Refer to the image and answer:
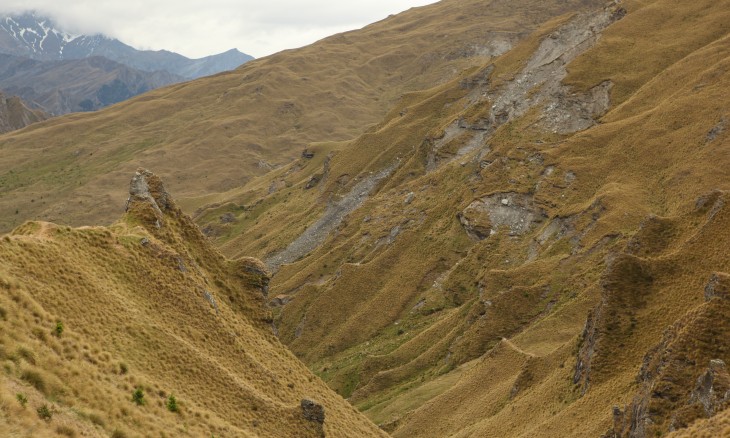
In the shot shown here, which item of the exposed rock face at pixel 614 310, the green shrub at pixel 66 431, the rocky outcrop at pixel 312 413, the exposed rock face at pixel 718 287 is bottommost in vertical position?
the exposed rock face at pixel 614 310

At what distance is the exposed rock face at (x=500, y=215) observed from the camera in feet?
311

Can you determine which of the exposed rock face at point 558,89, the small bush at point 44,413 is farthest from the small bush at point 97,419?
the exposed rock face at point 558,89

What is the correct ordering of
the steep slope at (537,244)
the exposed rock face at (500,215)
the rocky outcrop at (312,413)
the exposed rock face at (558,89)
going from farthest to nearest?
the exposed rock face at (558,89) → the exposed rock face at (500,215) → the steep slope at (537,244) → the rocky outcrop at (312,413)

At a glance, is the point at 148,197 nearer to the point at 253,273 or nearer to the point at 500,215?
the point at 253,273

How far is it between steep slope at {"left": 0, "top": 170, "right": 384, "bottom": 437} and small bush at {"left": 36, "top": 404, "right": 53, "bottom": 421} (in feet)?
0.30

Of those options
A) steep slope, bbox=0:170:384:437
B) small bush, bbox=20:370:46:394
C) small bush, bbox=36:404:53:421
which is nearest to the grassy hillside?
steep slope, bbox=0:170:384:437

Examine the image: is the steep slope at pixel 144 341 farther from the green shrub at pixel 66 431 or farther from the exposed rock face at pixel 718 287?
the exposed rock face at pixel 718 287

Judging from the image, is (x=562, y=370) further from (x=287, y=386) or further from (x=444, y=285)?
(x=444, y=285)

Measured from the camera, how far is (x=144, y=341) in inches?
1468

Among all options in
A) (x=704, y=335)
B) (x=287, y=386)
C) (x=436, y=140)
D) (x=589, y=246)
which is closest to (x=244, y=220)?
(x=436, y=140)

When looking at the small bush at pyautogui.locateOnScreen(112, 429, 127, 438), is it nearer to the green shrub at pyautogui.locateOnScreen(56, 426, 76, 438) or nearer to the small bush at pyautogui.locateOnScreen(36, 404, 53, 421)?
the green shrub at pyautogui.locateOnScreen(56, 426, 76, 438)

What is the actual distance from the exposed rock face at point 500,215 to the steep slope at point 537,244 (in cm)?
33

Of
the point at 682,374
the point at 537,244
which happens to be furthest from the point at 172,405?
the point at 537,244

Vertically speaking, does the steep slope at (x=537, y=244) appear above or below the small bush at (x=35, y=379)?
below
